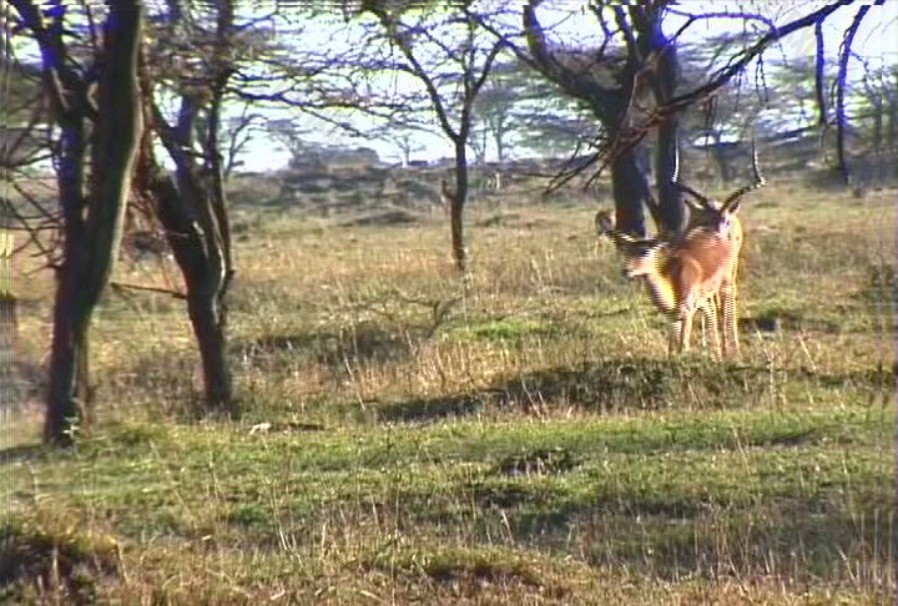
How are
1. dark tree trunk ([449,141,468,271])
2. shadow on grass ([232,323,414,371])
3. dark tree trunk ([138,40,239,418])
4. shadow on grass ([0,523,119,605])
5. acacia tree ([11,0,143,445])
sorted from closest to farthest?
shadow on grass ([0,523,119,605]), acacia tree ([11,0,143,445]), dark tree trunk ([449,141,468,271]), dark tree trunk ([138,40,239,418]), shadow on grass ([232,323,414,371])

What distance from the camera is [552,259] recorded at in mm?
4637

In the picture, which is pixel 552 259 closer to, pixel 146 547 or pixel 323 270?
pixel 323 270

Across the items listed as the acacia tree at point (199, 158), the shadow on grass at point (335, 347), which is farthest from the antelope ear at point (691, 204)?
the acacia tree at point (199, 158)

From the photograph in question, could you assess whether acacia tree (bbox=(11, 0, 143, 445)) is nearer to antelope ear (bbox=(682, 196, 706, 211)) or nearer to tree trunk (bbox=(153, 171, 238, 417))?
tree trunk (bbox=(153, 171, 238, 417))

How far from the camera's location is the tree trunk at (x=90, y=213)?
428 centimetres

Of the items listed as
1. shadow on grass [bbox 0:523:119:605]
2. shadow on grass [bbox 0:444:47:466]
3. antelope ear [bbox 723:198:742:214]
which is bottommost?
shadow on grass [bbox 0:523:119:605]

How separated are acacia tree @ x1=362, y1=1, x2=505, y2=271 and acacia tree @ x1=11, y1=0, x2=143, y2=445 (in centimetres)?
79

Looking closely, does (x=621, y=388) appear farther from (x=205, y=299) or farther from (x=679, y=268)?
(x=205, y=299)

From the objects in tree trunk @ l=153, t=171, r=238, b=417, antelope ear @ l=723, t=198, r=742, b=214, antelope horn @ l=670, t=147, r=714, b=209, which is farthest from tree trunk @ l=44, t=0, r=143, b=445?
antelope ear @ l=723, t=198, r=742, b=214

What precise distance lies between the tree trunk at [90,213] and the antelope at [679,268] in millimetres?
1577

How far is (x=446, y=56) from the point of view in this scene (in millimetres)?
4242

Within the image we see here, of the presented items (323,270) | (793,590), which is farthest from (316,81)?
(793,590)

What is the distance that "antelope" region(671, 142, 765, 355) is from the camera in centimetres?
441

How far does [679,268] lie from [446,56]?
1.02 metres
